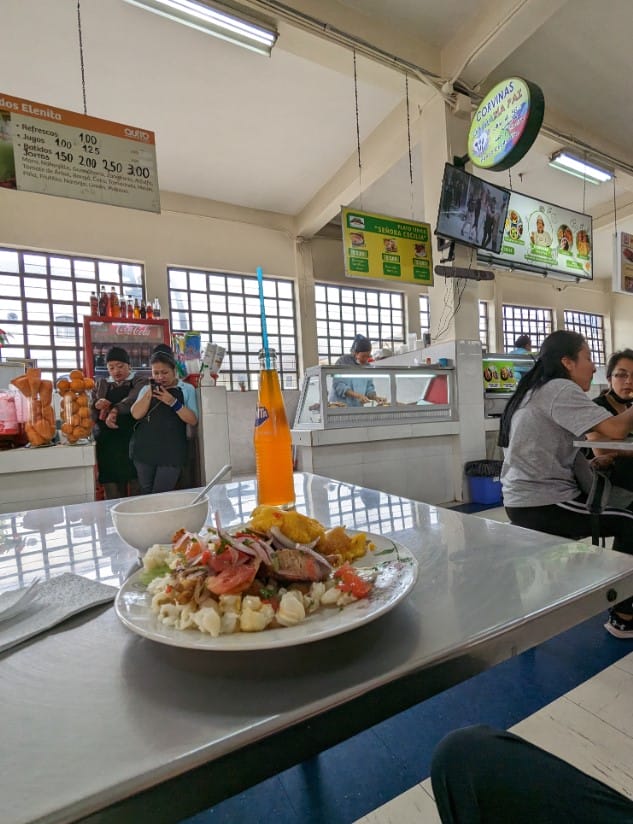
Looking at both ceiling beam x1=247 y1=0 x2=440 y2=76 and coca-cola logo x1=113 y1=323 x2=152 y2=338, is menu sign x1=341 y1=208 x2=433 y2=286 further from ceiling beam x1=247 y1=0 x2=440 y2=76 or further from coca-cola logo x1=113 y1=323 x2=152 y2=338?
coca-cola logo x1=113 y1=323 x2=152 y2=338

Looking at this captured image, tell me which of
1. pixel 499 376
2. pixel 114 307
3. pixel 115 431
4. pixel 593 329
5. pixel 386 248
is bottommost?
pixel 115 431

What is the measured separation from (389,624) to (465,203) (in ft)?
16.2

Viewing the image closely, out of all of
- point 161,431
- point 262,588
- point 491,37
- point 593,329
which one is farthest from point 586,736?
point 593,329

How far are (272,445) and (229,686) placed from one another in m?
0.63

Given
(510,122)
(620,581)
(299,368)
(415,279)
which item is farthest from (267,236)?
(620,581)

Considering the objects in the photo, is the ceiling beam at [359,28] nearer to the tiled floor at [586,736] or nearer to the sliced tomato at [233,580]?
the sliced tomato at [233,580]

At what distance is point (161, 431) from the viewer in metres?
3.12

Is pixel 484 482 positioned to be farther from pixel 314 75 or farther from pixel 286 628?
pixel 314 75

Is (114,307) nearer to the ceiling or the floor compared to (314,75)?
nearer to the floor

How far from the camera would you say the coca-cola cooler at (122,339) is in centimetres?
437

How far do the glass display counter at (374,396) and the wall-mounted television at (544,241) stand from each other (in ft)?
5.39

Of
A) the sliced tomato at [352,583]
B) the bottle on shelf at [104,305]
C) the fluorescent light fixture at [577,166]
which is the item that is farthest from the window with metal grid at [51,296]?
the sliced tomato at [352,583]

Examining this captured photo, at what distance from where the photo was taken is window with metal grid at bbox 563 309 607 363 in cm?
1249

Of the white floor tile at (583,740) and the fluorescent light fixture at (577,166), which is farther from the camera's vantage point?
the fluorescent light fixture at (577,166)
